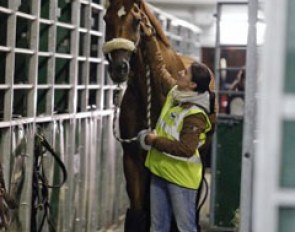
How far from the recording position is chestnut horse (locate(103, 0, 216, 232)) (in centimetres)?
433

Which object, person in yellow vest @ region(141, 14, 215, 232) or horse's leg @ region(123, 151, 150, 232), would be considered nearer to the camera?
person in yellow vest @ region(141, 14, 215, 232)

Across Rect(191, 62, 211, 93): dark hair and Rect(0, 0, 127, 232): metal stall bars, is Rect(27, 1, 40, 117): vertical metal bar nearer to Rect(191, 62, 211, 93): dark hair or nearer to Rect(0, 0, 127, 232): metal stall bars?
Rect(0, 0, 127, 232): metal stall bars

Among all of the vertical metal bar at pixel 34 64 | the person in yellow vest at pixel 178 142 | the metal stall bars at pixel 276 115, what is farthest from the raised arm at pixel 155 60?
the metal stall bars at pixel 276 115

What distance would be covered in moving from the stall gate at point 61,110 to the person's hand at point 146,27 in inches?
30.3

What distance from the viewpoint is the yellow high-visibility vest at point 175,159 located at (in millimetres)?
4188

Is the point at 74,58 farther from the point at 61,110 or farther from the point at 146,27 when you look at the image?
the point at 146,27

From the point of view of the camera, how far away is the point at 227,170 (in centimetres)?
696

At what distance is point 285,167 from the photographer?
2.13 m

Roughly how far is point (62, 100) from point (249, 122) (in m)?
3.09

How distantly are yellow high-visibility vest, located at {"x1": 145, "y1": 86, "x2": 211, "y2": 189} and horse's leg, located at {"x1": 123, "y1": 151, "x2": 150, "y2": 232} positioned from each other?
22 centimetres

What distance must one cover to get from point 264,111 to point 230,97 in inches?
201

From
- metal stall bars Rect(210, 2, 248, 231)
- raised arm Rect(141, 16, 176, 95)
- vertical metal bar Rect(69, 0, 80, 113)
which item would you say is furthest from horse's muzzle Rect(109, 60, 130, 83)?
metal stall bars Rect(210, 2, 248, 231)

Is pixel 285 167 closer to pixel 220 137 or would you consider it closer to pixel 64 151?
pixel 64 151

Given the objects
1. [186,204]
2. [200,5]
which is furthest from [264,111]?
[200,5]
